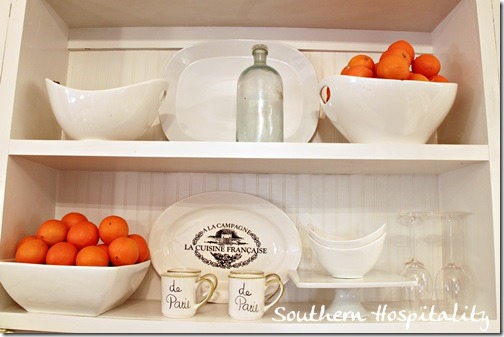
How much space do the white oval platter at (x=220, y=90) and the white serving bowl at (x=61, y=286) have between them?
391 millimetres

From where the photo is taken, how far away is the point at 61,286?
0.85 metres

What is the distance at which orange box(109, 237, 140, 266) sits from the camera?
0.90m

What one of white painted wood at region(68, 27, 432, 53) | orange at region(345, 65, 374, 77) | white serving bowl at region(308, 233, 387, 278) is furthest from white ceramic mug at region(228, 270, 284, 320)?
white painted wood at region(68, 27, 432, 53)

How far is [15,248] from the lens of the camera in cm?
93

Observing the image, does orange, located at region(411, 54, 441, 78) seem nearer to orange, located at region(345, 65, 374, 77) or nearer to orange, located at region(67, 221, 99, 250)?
orange, located at region(345, 65, 374, 77)

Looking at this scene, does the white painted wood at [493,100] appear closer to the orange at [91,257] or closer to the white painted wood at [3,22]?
the orange at [91,257]

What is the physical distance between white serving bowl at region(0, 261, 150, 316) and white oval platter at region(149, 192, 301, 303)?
207 mm

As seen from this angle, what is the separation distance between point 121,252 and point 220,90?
49cm

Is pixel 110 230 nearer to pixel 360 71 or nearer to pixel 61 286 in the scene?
pixel 61 286

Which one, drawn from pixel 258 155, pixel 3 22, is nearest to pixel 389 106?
pixel 258 155

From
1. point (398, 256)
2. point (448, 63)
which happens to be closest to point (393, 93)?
point (448, 63)

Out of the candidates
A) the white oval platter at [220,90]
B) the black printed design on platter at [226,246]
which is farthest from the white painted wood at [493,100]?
the black printed design on platter at [226,246]

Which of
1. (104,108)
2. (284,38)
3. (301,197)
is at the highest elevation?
(284,38)

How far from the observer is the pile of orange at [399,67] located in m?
0.91
